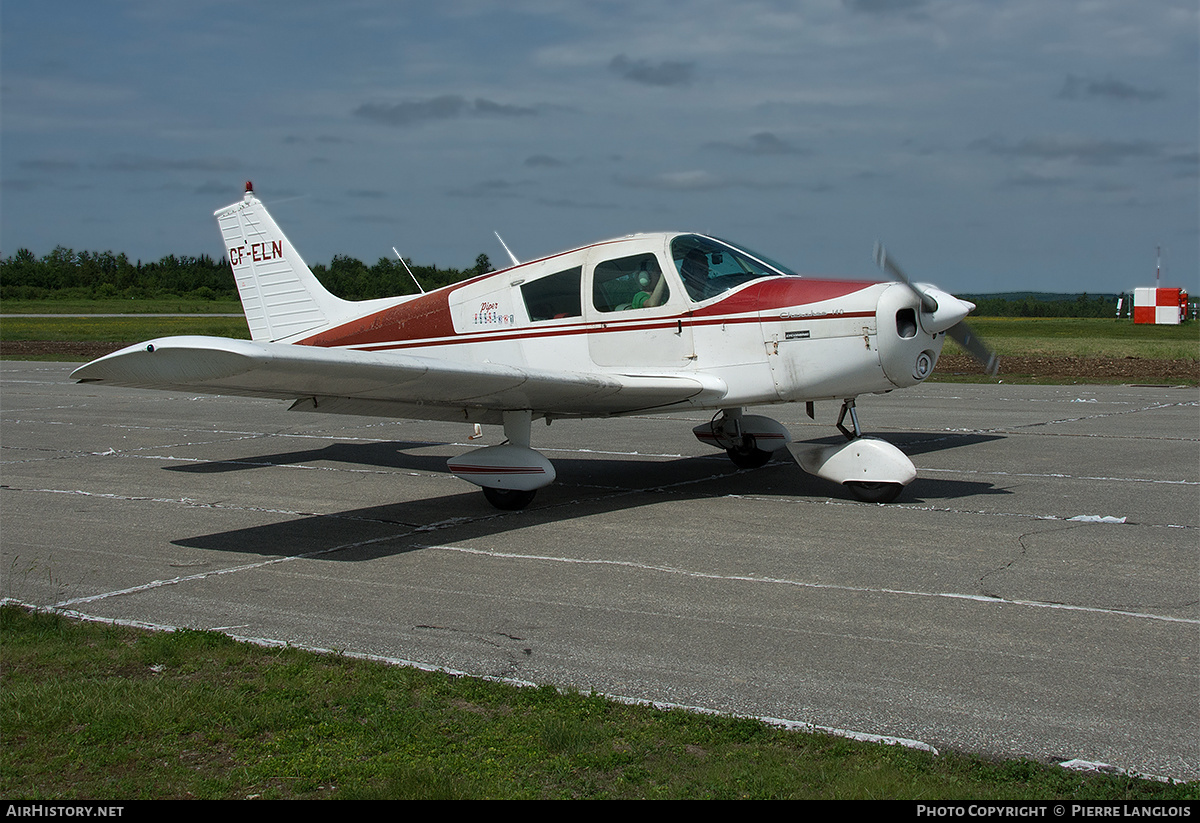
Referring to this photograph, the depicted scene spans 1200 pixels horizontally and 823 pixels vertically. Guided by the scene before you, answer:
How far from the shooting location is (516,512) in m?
9.10

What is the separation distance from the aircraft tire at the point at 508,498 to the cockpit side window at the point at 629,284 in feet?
6.48

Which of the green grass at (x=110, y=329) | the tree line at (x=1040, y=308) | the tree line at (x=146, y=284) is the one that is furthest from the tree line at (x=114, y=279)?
the tree line at (x=1040, y=308)

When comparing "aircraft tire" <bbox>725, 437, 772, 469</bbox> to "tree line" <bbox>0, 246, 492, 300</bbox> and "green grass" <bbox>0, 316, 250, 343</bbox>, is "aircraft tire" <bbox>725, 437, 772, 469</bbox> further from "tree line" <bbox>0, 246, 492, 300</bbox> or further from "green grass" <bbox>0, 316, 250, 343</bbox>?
"tree line" <bbox>0, 246, 492, 300</bbox>

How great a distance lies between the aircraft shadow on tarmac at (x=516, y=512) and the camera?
8.01 m

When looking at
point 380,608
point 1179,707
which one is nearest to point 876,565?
point 1179,707

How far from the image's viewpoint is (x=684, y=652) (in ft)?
16.8

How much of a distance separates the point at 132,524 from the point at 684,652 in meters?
5.63

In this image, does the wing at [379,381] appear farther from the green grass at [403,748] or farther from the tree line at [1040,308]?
the tree line at [1040,308]

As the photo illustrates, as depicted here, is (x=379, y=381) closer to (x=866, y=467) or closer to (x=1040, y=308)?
(x=866, y=467)

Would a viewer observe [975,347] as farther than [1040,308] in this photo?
No

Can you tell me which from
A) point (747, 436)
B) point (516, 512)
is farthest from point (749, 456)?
point (516, 512)

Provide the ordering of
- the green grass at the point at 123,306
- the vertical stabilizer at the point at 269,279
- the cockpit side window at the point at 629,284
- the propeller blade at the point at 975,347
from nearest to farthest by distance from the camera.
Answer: the cockpit side window at the point at 629,284 → the propeller blade at the point at 975,347 → the vertical stabilizer at the point at 269,279 → the green grass at the point at 123,306

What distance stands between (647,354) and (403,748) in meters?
6.06

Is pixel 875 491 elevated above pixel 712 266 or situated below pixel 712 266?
below
